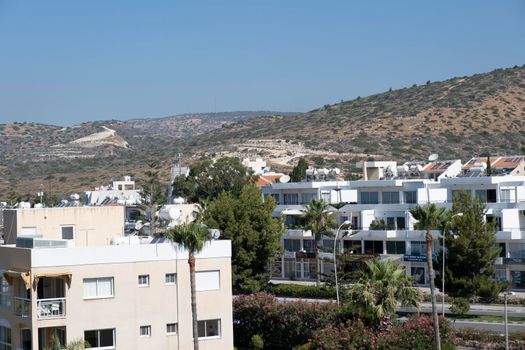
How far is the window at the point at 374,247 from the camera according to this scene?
78.5 meters

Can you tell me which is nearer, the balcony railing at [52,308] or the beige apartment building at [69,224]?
the balcony railing at [52,308]

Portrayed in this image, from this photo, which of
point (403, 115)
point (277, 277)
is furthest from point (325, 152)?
point (277, 277)

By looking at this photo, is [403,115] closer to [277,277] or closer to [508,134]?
[508,134]

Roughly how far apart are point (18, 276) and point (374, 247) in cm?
4250

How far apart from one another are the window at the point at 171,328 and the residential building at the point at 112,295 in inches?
1.7

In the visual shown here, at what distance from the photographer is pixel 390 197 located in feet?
265

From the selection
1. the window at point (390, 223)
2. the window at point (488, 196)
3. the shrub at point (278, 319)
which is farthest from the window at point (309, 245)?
the shrub at point (278, 319)

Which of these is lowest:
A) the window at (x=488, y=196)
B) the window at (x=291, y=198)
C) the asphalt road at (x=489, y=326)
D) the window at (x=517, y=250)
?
the asphalt road at (x=489, y=326)

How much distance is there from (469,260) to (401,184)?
18.3m

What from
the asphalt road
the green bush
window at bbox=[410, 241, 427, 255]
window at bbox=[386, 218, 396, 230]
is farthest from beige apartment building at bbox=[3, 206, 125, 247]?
window at bbox=[386, 218, 396, 230]

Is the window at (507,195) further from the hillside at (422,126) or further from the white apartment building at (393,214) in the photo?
the hillside at (422,126)

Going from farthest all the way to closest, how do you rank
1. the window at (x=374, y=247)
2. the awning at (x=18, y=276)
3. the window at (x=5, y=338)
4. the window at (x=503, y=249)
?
the window at (x=374, y=247) → the window at (x=503, y=249) → the window at (x=5, y=338) → the awning at (x=18, y=276)

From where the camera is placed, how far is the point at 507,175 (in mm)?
78250

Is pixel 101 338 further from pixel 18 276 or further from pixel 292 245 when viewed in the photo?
pixel 292 245
